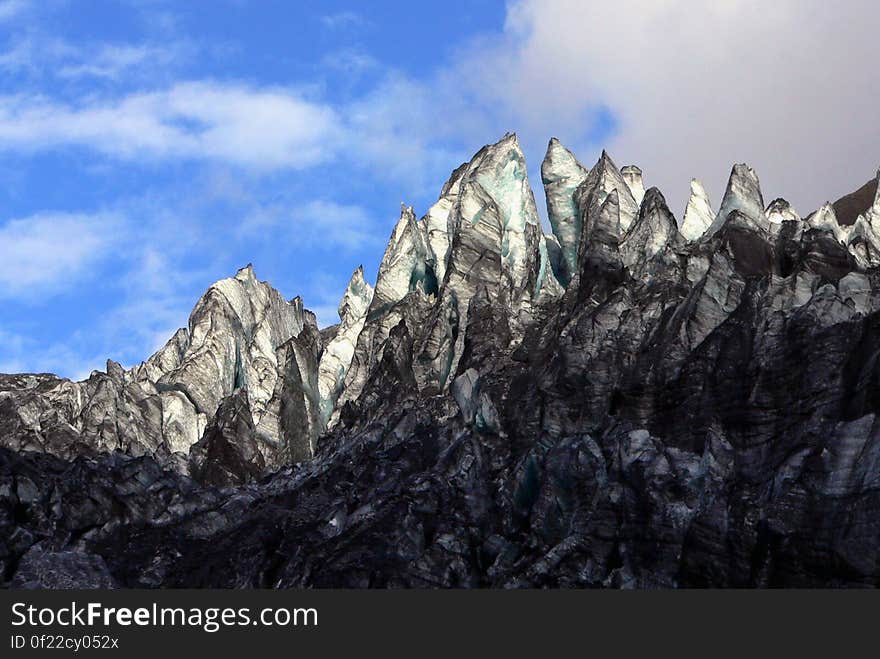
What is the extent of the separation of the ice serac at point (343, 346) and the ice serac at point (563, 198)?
19.1 meters

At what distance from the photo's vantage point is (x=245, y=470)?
11312 centimetres

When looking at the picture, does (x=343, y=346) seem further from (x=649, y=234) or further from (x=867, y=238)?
(x=867, y=238)

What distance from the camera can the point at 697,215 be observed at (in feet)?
386

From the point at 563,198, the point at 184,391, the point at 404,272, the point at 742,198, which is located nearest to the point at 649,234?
the point at 742,198

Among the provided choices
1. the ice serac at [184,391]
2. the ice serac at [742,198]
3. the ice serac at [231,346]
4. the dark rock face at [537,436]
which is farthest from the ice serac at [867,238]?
the ice serac at [231,346]

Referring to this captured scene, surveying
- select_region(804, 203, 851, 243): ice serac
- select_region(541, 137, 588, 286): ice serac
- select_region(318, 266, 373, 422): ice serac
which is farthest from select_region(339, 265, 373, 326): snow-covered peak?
select_region(804, 203, 851, 243): ice serac

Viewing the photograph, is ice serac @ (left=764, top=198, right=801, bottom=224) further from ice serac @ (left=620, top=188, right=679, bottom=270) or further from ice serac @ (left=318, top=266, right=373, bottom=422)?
ice serac @ (left=318, top=266, right=373, bottom=422)

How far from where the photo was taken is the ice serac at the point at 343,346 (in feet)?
406

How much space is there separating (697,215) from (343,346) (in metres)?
33.2

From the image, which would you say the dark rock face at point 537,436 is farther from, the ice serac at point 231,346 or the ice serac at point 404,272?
the ice serac at point 231,346

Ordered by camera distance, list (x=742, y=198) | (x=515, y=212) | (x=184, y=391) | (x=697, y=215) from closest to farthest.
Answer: (x=742, y=198) < (x=697, y=215) < (x=515, y=212) < (x=184, y=391)

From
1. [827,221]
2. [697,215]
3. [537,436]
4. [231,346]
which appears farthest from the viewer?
[231,346]

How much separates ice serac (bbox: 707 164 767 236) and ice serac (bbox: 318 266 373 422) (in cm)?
3535

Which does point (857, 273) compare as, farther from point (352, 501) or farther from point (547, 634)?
point (547, 634)
